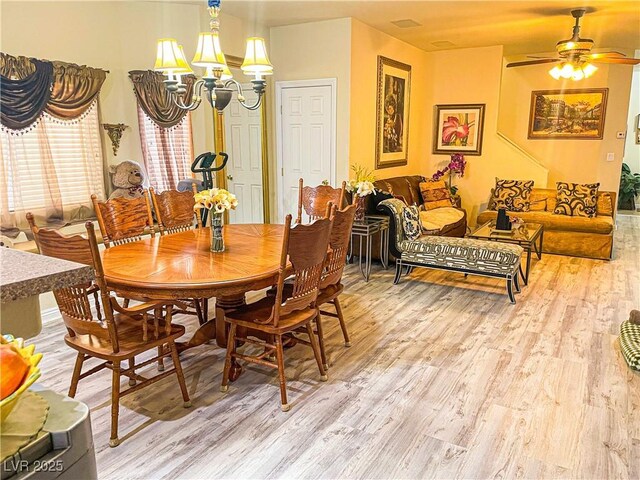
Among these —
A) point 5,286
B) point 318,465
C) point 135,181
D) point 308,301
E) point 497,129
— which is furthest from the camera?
point 497,129

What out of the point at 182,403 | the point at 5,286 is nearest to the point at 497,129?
the point at 182,403

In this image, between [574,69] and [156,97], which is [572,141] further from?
[156,97]

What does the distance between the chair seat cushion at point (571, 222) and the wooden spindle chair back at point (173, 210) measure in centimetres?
412

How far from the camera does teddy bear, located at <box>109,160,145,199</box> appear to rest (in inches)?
173

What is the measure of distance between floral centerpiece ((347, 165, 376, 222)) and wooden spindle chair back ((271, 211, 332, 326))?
1.63 m

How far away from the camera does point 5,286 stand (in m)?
0.75

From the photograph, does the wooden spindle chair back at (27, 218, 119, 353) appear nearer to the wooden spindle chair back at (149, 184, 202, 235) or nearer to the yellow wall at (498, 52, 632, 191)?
the wooden spindle chair back at (149, 184, 202, 235)

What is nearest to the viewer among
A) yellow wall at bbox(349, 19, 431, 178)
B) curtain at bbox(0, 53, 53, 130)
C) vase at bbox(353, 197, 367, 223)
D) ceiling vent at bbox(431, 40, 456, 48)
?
curtain at bbox(0, 53, 53, 130)

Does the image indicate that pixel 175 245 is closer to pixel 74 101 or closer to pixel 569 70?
pixel 74 101

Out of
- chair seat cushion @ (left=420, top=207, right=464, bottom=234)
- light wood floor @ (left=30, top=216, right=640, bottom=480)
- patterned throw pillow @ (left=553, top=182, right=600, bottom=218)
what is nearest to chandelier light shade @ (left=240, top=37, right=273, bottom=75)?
light wood floor @ (left=30, top=216, right=640, bottom=480)

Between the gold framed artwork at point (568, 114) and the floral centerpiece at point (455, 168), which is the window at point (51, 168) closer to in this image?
the floral centerpiece at point (455, 168)

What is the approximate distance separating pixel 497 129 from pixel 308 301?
5.86 meters

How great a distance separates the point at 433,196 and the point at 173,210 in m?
4.17

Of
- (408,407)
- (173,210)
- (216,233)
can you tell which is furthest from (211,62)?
(408,407)
